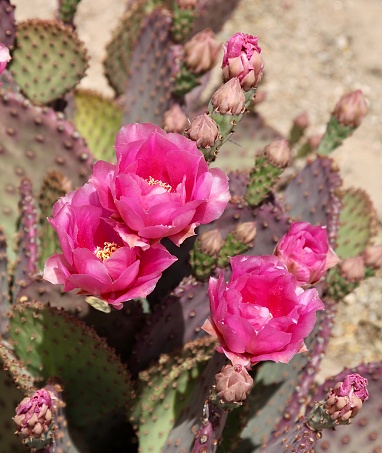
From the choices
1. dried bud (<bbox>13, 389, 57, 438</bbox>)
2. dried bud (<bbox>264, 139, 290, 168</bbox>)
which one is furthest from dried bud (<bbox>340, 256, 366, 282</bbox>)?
dried bud (<bbox>13, 389, 57, 438</bbox>)

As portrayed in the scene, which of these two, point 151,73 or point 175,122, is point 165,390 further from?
point 151,73

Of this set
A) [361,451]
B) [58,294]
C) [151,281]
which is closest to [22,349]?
[58,294]

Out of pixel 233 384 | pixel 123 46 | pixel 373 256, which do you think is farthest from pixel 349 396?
pixel 123 46

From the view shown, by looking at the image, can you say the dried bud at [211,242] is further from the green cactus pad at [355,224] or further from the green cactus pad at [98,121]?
the green cactus pad at [98,121]

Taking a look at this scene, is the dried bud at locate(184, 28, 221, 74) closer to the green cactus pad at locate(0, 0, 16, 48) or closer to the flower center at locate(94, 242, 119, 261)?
the green cactus pad at locate(0, 0, 16, 48)

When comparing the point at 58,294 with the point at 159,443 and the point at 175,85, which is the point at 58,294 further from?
the point at 175,85

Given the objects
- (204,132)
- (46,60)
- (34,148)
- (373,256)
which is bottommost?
(34,148)
